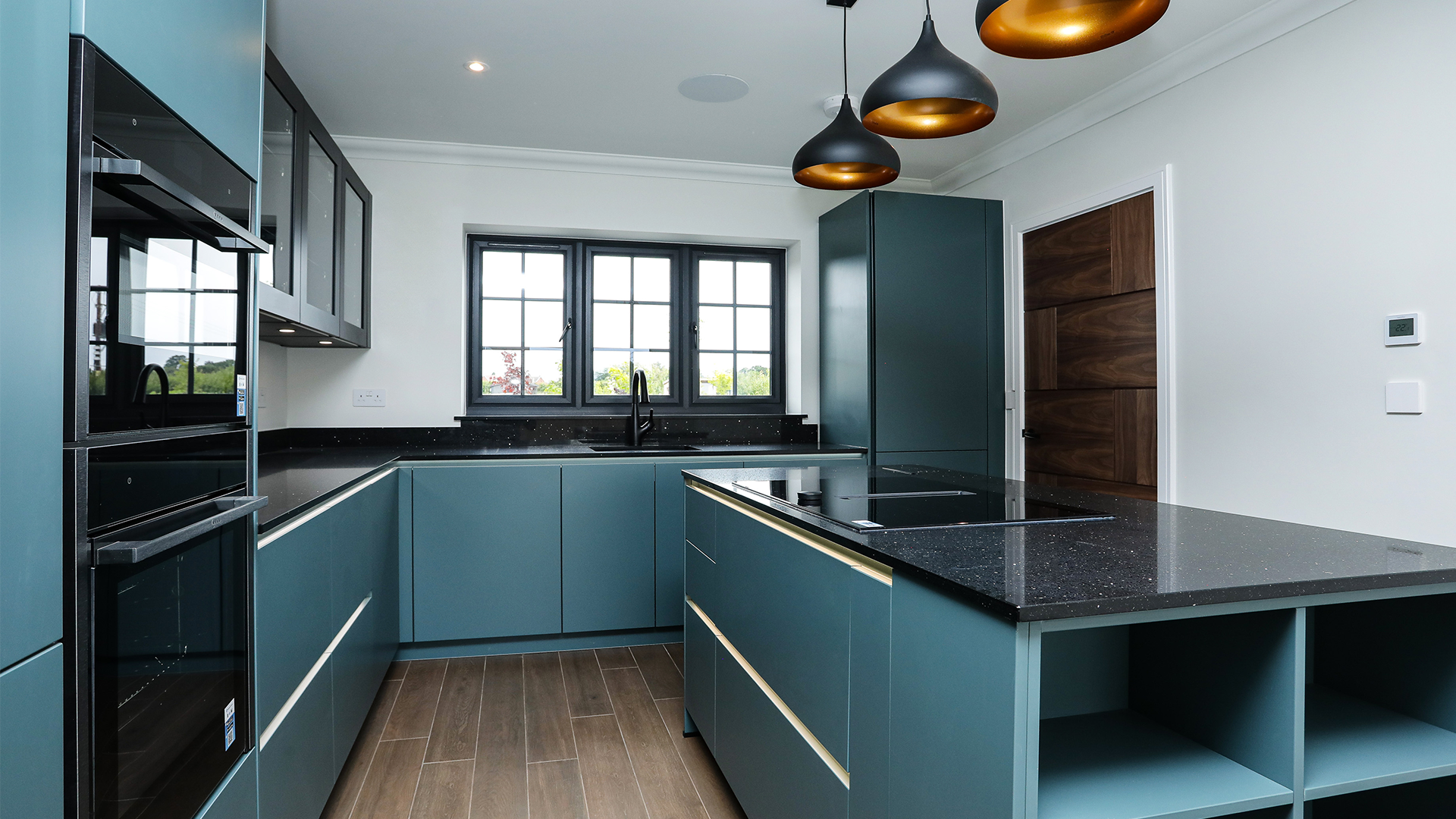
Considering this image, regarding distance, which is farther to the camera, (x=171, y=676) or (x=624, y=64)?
(x=624, y=64)

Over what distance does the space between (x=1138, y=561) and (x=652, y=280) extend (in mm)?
3504

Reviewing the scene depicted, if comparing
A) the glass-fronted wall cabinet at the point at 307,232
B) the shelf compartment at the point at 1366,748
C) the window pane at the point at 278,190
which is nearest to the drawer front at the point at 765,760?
the shelf compartment at the point at 1366,748

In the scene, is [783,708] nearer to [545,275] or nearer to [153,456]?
[153,456]

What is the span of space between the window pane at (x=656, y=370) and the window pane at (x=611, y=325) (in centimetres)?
11

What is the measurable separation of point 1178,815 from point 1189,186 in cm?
273

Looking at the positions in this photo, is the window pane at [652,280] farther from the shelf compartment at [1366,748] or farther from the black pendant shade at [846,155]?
the shelf compartment at [1366,748]

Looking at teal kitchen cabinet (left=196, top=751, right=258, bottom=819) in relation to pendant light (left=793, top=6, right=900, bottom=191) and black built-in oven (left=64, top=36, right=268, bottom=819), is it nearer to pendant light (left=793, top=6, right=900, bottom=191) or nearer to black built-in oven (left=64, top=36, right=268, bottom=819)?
black built-in oven (left=64, top=36, right=268, bottom=819)

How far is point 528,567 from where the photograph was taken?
3.39m

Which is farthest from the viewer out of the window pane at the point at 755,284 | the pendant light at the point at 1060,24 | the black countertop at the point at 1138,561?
the window pane at the point at 755,284

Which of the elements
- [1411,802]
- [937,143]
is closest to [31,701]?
[1411,802]

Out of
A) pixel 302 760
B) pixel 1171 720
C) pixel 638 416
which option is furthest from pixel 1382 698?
pixel 638 416

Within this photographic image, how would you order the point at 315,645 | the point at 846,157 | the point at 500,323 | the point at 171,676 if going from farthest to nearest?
1. the point at 500,323
2. the point at 846,157
3. the point at 315,645
4. the point at 171,676

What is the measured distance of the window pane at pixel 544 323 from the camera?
13.6 ft

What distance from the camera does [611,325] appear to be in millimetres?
4238
